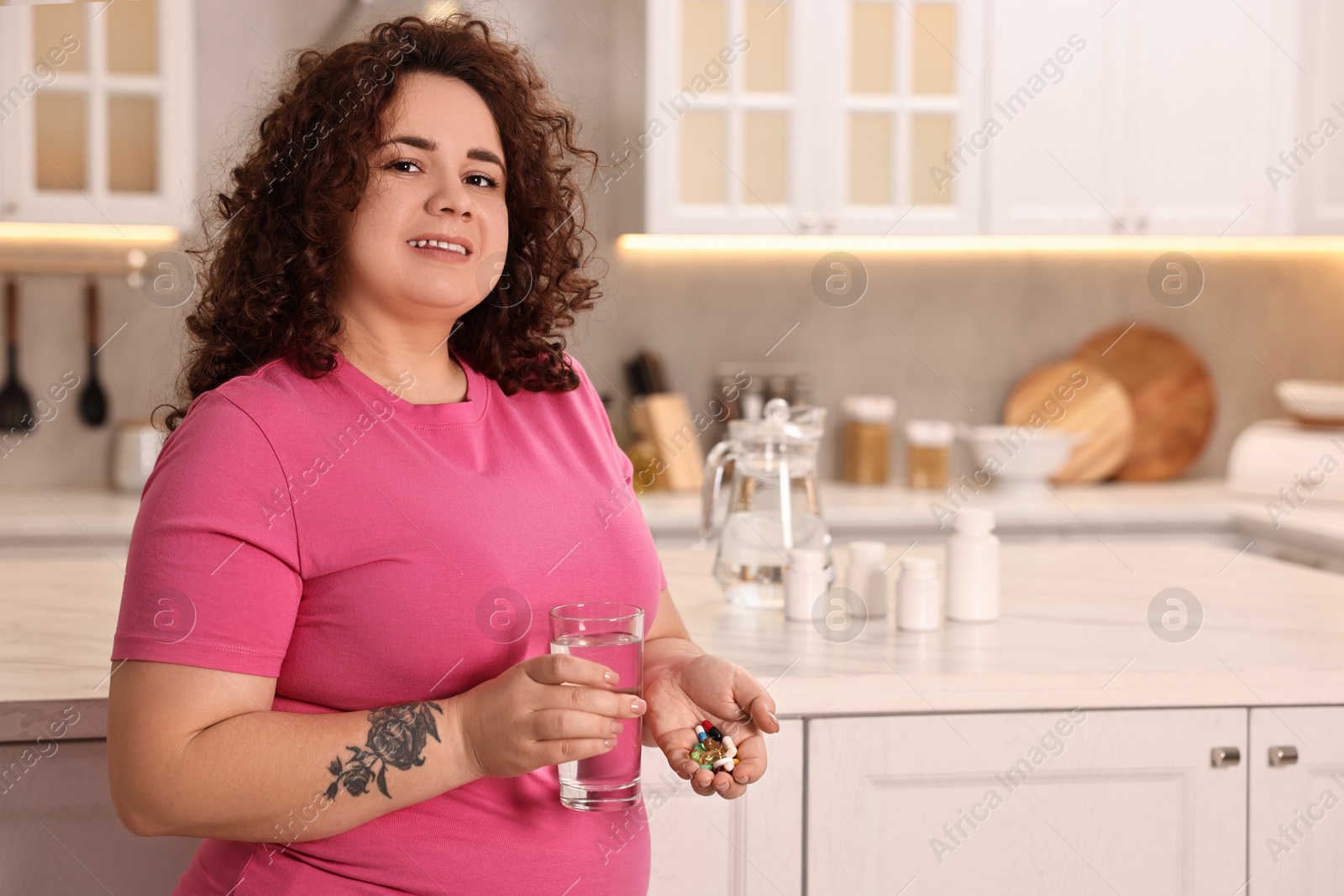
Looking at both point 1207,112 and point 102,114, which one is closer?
point 102,114

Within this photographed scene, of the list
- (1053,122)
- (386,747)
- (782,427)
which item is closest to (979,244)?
(1053,122)

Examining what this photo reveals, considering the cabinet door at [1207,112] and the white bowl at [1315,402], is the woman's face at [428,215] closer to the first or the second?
the cabinet door at [1207,112]

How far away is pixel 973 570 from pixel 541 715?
0.72m

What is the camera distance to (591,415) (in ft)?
3.97

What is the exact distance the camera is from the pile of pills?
1.05m

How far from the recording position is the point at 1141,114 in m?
3.04

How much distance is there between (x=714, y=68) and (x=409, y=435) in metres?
2.16

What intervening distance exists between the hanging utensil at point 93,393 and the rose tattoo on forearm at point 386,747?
8.32ft

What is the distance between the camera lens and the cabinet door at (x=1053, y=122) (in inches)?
118

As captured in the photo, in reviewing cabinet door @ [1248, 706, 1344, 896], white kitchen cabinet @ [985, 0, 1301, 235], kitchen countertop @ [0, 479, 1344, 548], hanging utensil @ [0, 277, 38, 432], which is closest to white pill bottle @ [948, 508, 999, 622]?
cabinet door @ [1248, 706, 1344, 896]

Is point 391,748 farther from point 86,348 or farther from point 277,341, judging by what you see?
point 86,348

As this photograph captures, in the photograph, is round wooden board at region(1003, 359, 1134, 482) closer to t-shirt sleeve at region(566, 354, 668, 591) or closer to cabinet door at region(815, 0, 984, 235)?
cabinet door at region(815, 0, 984, 235)

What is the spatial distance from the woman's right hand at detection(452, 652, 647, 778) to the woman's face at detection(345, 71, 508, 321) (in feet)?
1.11

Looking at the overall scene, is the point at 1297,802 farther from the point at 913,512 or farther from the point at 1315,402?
the point at 1315,402
